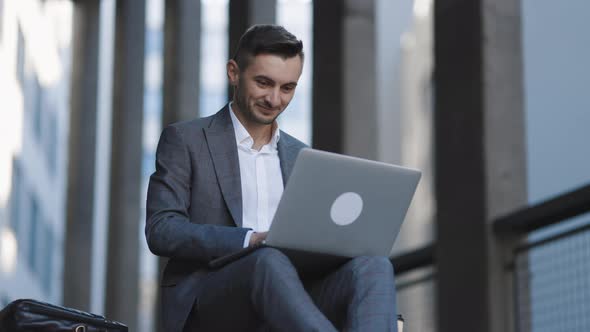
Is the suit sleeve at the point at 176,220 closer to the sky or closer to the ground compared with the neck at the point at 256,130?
closer to the ground

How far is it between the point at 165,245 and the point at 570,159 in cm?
631

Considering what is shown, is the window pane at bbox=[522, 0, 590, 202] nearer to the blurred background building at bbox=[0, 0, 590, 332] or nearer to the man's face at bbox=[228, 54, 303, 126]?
the blurred background building at bbox=[0, 0, 590, 332]

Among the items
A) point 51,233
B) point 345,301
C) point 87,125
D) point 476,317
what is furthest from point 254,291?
point 51,233

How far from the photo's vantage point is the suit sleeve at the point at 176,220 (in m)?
2.94

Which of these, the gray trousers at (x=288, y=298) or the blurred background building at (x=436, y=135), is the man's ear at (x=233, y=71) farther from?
the blurred background building at (x=436, y=135)

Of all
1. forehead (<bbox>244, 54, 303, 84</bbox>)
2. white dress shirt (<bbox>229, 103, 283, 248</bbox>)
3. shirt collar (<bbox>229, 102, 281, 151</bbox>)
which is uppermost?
forehead (<bbox>244, 54, 303, 84</bbox>)

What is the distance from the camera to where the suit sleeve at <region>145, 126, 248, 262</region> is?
2.94 metres

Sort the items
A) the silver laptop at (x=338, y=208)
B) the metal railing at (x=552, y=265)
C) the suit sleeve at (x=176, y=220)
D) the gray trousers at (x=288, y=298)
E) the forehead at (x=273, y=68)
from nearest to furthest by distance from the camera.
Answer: the gray trousers at (x=288, y=298) < the silver laptop at (x=338, y=208) < the suit sleeve at (x=176, y=220) < the forehead at (x=273, y=68) < the metal railing at (x=552, y=265)

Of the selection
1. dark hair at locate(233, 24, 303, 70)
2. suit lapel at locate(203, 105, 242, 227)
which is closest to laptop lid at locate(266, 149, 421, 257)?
suit lapel at locate(203, 105, 242, 227)

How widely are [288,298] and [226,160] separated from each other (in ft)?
2.09

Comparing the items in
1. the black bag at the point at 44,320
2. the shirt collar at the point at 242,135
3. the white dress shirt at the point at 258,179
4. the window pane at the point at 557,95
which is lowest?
the black bag at the point at 44,320

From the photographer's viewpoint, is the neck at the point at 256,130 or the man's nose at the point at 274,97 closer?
the man's nose at the point at 274,97

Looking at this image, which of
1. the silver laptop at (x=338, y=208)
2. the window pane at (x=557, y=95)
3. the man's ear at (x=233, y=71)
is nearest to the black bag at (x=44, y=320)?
the silver laptop at (x=338, y=208)

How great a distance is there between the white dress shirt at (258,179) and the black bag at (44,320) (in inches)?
19.8
